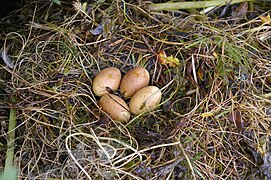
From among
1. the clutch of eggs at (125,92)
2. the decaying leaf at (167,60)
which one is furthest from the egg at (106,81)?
the decaying leaf at (167,60)

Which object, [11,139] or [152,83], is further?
[152,83]

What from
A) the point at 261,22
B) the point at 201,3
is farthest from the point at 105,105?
the point at 261,22

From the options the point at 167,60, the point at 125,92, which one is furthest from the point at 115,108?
the point at 167,60

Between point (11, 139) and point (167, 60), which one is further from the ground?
point (167, 60)

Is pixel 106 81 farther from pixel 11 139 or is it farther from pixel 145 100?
pixel 11 139

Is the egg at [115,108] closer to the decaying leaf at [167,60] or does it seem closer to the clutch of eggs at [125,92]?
the clutch of eggs at [125,92]

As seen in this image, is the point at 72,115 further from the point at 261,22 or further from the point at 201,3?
the point at 261,22
